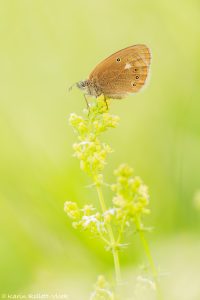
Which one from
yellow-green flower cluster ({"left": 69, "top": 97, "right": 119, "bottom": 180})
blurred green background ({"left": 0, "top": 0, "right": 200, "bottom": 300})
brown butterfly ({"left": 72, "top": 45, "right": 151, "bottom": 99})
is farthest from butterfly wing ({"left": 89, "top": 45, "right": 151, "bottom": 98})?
yellow-green flower cluster ({"left": 69, "top": 97, "right": 119, "bottom": 180})

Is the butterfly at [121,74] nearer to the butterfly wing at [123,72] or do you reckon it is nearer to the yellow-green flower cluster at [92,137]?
the butterfly wing at [123,72]

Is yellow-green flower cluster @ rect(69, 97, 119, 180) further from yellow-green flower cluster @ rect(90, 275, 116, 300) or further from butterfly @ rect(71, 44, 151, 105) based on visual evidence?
butterfly @ rect(71, 44, 151, 105)

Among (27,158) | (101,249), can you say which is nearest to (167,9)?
(27,158)

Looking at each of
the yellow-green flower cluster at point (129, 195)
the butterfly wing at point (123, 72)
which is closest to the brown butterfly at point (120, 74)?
the butterfly wing at point (123, 72)

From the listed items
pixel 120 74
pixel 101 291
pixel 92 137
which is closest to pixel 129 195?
pixel 101 291

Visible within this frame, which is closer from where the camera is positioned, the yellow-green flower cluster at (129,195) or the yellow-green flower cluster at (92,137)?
the yellow-green flower cluster at (129,195)

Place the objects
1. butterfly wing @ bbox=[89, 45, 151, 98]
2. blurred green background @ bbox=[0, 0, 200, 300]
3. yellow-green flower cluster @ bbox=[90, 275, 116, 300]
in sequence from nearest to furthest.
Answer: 1. yellow-green flower cluster @ bbox=[90, 275, 116, 300]
2. blurred green background @ bbox=[0, 0, 200, 300]
3. butterfly wing @ bbox=[89, 45, 151, 98]
